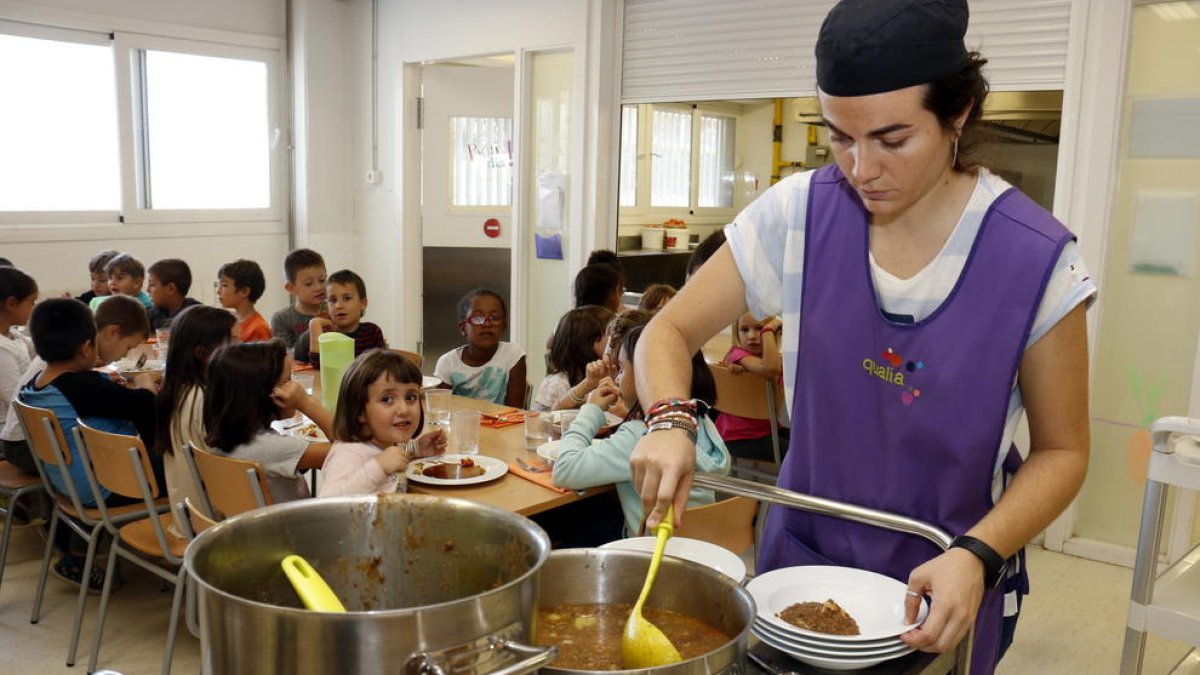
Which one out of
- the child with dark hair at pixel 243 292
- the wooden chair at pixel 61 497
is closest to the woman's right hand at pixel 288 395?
the wooden chair at pixel 61 497

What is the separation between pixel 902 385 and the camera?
1.20m

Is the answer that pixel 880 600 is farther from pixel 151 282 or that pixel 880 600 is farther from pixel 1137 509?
pixel 151 282

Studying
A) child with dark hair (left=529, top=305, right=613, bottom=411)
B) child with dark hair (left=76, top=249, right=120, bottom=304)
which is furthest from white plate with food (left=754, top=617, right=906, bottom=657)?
child with dark hair (left=76, top=249, right=120, bottom=304)

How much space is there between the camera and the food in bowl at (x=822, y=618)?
1.06 metres

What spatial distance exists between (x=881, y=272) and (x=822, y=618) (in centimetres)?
45

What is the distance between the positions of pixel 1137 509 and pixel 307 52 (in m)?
5.76

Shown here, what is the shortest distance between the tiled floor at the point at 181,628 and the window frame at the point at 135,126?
2729 millimetres

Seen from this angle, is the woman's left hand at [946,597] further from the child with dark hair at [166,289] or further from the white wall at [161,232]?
the white wall at [161,232]

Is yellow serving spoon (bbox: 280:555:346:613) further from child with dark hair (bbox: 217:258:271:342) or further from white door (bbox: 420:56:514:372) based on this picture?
white door (bbox: 420:56:514:372)

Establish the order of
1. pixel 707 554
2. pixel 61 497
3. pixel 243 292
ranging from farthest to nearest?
pixel 243 292, pixel 61 497, pixel 707 554

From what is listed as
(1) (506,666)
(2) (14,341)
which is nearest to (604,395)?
(1) (506,666)

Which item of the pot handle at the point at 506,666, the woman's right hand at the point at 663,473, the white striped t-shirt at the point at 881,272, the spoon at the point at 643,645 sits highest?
the white striped t-shirt at the point at 881,272

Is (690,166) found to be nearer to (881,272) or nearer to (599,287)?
(599,287)

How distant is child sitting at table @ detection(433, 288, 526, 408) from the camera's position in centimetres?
388
